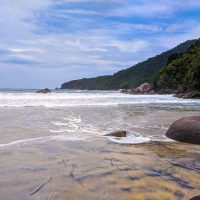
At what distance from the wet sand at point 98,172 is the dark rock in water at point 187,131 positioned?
894 millimetres

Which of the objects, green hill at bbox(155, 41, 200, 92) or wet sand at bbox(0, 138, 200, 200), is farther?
green hill at bbox(155, 41, 200, 92)

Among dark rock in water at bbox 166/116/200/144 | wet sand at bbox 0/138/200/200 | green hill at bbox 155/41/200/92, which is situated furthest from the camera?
green hill at bbox 155/41/200/92

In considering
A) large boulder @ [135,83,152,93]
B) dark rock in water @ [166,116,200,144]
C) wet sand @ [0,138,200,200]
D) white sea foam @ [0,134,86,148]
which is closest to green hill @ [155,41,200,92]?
large boulder @ [135,83,152,93]

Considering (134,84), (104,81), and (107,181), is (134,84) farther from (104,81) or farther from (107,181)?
(107,181)

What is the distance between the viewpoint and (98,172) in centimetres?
542

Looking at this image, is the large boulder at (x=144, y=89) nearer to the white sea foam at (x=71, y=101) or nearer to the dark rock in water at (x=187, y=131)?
the white sea foam at (x=71, y=101)

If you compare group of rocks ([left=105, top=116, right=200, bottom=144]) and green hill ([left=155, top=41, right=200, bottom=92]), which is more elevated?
green hill ([left=155, top=41, right=200, bottom=92])

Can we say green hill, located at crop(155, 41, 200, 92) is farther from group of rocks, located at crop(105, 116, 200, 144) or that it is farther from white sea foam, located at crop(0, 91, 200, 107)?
group of rocks, located at crop(105, 116, 200, 144)

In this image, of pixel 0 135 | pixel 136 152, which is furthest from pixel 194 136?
pixel 0 135

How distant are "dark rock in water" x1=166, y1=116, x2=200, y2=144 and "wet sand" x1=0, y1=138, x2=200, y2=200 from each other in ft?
2.93

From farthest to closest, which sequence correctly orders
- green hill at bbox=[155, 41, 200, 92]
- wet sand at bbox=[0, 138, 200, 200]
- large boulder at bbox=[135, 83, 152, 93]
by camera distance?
large boulder at bbox=[135, 83, 152, 93] < green hill at bbox=[155, 41, 200, 92] < wet sand at bbox=[0, 138, 200, 200]

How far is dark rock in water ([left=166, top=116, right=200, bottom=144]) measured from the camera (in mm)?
8617

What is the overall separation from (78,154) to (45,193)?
2.40 metres

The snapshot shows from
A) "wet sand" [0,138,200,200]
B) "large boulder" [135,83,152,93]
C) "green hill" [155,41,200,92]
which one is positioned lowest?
"wet sand" [0,138,200,200]
